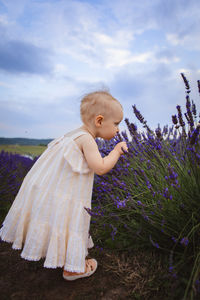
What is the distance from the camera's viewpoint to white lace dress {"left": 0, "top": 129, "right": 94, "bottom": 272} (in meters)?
1.48

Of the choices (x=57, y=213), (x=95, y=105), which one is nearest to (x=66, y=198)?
(x=57, y=213)

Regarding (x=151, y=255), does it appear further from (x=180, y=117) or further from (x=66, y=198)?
(x=180, y=117)

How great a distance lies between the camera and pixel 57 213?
1.49 metres

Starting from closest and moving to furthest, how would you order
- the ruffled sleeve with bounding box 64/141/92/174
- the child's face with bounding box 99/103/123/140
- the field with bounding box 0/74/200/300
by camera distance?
the field with bounding box 0/74/200/300 < the ruffled sleeve with bounding box 64/141/92/174 < the child's face with bounding box 99/103/123/140

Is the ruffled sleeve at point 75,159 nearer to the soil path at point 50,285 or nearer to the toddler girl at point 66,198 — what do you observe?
the toddler girl at point 66,198

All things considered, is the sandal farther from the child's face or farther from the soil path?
the child's face

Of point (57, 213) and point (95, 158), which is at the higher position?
A: point (95, 158)

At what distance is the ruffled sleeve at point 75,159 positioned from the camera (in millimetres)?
1522

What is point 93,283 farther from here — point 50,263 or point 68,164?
point 68,164

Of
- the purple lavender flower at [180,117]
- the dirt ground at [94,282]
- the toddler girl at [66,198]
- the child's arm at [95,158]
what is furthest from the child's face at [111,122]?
the dirt ground at [94,282]

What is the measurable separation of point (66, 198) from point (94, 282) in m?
0.59

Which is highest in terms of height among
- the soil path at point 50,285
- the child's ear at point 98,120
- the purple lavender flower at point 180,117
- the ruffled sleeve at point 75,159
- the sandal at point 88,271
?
the purple lavender flower at point 180,117

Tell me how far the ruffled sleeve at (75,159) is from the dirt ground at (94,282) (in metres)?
0.72

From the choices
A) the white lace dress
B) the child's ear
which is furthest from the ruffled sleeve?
the child's ear
